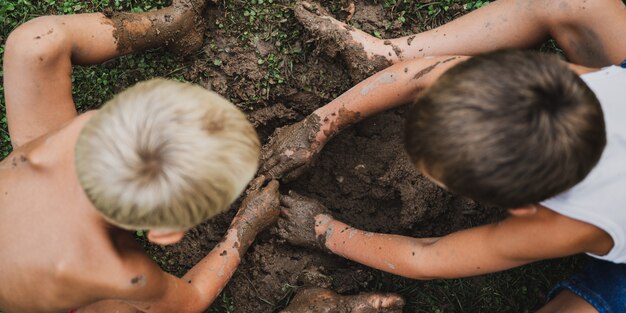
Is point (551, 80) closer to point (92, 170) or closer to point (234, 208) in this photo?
point (92, 170)

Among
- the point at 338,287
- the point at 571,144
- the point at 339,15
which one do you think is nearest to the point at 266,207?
the point at 338,287

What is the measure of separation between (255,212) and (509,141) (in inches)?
43.7

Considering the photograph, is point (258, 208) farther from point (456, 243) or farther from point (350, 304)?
point (456, 243)

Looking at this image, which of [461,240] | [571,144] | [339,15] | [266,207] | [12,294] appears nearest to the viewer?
[571,144]

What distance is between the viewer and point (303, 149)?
220cm

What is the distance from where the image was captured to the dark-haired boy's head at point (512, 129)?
1.33m

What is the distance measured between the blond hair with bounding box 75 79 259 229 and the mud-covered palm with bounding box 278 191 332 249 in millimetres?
782

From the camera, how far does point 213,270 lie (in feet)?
6.95

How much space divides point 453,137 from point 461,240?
1.94ft

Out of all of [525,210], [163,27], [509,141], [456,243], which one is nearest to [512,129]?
[509,141]

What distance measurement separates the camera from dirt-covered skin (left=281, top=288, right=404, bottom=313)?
2123 millimetres

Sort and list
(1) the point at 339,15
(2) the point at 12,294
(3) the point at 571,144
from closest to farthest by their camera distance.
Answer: (3) the point at 571,144 → (2) the point at 12,294 → (1) the point at 339,15

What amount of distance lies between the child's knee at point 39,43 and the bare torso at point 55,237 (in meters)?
0.36

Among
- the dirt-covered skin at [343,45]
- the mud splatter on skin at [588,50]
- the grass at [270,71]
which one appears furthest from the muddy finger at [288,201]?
the mud splatter on skin at [588,50]
